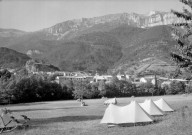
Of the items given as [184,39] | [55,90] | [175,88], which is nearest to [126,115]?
[184,39]

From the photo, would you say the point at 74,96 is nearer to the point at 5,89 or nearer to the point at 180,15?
the point at 5,89

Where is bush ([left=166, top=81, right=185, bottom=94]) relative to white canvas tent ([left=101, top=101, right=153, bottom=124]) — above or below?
below

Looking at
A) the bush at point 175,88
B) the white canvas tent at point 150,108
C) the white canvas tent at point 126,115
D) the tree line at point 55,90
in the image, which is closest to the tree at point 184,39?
the white canvas tent at point 126,115

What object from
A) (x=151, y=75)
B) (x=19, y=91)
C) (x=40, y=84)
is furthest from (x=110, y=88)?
(x=151, y=75)

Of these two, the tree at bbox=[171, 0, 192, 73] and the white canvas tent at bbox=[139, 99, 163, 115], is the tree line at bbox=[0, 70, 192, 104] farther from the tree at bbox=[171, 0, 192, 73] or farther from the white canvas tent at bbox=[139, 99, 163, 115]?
the tree at bbox=[171, 0, 192, 73]

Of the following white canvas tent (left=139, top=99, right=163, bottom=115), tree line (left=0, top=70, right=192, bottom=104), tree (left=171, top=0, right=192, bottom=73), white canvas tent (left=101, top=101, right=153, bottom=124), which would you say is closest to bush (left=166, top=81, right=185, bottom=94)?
tree line (left=0, top=70, right=192, bottom=104)

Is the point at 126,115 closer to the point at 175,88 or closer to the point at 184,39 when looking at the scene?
the point at 184,39

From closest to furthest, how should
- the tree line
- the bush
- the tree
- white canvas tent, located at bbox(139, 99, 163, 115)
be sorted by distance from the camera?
the tree, white canvas tent, located at bbox(139, 99, 163, 115), the tree line, the bush
